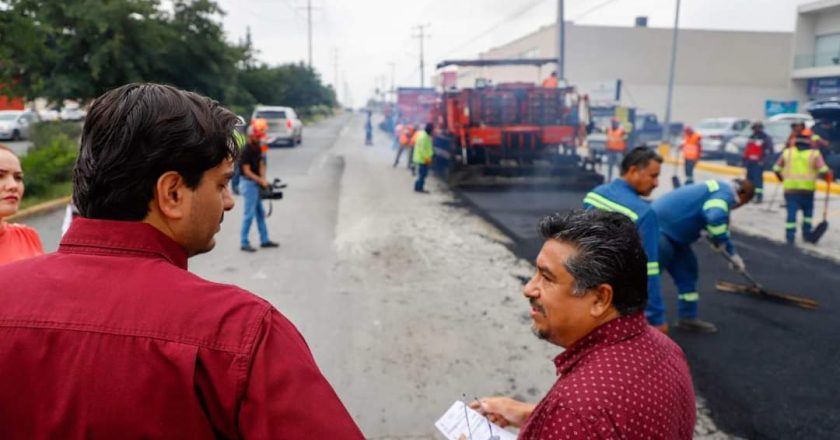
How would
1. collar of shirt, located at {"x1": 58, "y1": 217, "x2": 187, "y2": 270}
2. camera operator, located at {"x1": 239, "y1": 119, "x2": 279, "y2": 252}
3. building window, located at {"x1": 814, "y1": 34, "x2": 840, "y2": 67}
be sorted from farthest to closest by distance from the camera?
building window, located at {"x1": 814, "y1": 34, "x2": 840, "y2": 67}, camera operator, located at {"x1": 239, "y1": 119, "x2": 279, "y2": 252}, collar of shirt, located at {"x1": 58, "y1": 217, "x2": 187, "y2": 270}

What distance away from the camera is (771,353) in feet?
14.8

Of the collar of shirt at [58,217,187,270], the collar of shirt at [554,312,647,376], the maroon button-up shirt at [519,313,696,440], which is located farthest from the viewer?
the collar of shirt at [554,312,647,376]

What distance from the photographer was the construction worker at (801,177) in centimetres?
805

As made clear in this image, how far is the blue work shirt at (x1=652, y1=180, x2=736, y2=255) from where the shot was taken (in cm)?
446

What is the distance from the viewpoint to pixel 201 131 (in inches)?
44.1

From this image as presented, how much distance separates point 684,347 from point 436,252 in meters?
3.53

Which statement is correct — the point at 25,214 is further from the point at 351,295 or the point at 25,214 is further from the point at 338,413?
the point at 338,413

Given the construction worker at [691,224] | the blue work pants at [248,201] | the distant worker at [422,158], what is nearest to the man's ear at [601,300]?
the construction worker at [691,224]

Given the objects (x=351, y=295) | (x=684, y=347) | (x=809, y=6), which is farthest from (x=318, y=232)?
(x=809, y=6)

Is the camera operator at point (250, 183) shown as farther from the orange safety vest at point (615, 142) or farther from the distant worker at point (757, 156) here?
the orange safety vest at point (615, 142)

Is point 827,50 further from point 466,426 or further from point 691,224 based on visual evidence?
point 466,426

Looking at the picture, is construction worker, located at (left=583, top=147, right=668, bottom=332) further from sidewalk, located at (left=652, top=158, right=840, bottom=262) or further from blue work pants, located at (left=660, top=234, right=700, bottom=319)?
sidewalk, located at (left=652, top=158, right=840, bottom=262)

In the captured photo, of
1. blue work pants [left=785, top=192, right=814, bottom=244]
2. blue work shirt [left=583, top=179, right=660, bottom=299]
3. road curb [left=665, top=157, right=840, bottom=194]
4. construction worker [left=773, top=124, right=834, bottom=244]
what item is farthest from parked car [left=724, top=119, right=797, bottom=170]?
blue work shirt [left=583, top=179, right=660, bottom=299]

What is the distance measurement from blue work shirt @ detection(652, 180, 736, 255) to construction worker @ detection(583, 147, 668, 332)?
729 mm
